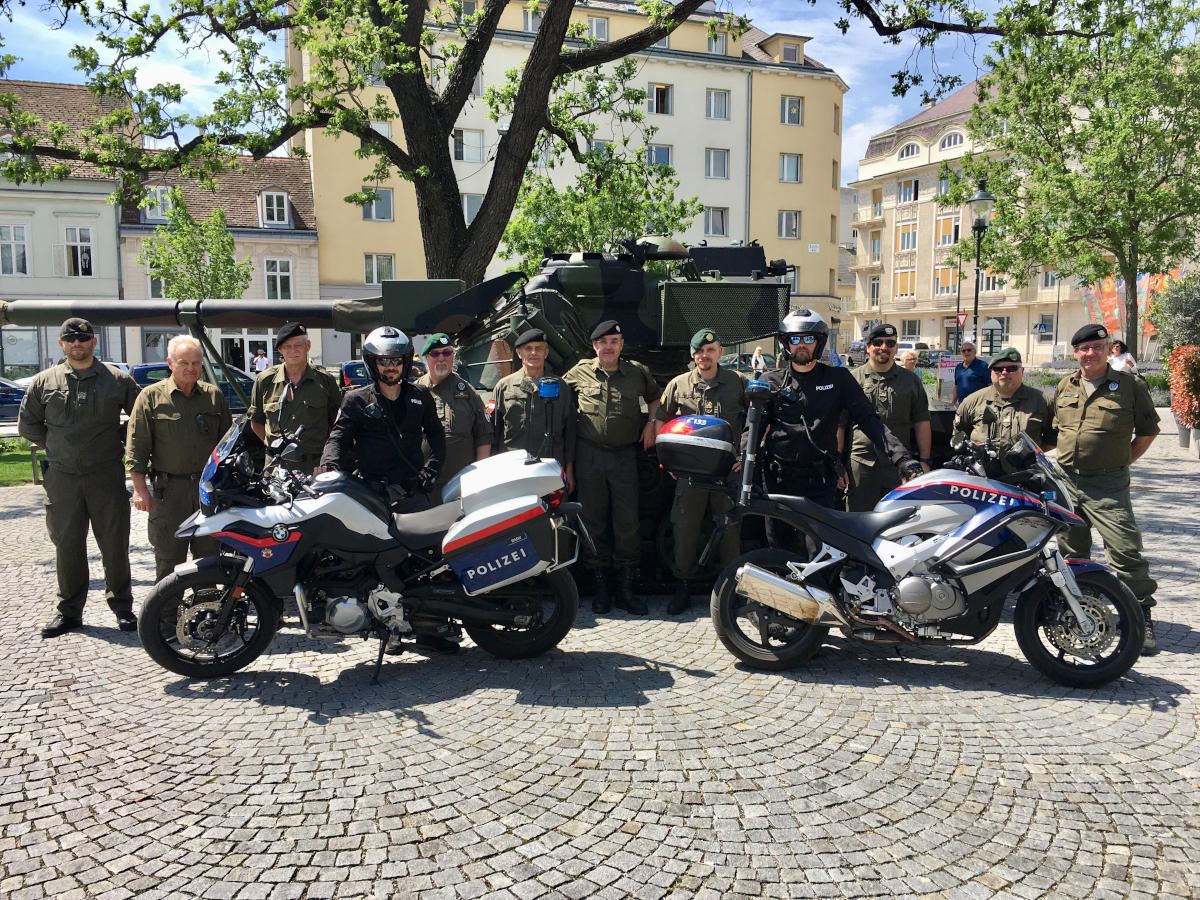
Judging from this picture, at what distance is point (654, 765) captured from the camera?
4.02 m

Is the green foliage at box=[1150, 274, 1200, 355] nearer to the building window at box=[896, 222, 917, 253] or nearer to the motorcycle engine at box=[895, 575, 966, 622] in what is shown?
the motorcycle engine at box=[895, 575, 966, 622]

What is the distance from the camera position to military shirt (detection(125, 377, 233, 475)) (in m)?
5.93

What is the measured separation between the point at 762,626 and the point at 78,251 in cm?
3560

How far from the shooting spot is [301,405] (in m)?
6.55

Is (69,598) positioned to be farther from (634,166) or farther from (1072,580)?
(634,166)

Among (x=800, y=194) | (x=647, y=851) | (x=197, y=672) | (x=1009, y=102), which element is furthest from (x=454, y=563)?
(x=800, y=194)

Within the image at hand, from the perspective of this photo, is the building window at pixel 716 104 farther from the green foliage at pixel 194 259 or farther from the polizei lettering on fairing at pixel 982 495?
the polizei lettering on fairing at pixel 982 495

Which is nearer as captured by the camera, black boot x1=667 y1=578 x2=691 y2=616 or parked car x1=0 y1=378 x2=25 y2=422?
black boot x1=667 y1=578 x2=691 y2=616

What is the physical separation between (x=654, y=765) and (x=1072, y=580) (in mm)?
2423

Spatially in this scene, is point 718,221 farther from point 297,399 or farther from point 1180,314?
point 297,399

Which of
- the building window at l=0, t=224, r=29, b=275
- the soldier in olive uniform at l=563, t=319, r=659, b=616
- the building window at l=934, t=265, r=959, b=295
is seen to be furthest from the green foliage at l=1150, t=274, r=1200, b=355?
the building window at l=0, t=224, r=29, b=275

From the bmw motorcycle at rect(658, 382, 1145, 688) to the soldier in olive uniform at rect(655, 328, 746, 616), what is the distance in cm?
113

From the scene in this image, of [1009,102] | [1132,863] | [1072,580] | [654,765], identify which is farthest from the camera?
[1009,102]

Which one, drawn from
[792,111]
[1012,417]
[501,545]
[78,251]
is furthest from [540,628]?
[792,111]
